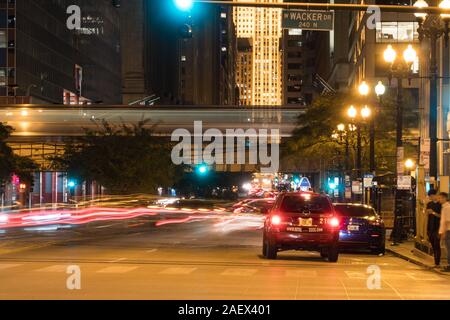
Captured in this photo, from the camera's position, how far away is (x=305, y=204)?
22.8 metres

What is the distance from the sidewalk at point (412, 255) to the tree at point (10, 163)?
45419 millimetres

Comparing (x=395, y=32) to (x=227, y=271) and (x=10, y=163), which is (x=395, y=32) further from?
(x=227, y=271)

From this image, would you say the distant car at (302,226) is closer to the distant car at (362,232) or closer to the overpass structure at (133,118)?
the distant car at (362,232)

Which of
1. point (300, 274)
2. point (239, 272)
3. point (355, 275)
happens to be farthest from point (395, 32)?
point (239, 272)

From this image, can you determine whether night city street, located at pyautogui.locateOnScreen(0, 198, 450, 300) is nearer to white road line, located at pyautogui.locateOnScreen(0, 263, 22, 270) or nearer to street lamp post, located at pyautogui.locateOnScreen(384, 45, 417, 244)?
white road line, located at pyautogui.locateOnScreen(0, 263, 22, 270)

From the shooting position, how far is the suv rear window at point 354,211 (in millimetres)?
27031

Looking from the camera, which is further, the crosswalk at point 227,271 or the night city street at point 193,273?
the crosswalk at point 227,271

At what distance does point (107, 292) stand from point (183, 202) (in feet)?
169

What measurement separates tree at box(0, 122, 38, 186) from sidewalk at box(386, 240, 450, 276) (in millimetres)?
45419

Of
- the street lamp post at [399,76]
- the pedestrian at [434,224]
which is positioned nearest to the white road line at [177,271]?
the pedestrian at [434,224]

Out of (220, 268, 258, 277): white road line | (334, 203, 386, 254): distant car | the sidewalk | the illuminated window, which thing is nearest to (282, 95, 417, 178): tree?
the sidewalk

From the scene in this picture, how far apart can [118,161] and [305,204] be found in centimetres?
4028

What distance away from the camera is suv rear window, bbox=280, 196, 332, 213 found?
2269cm
